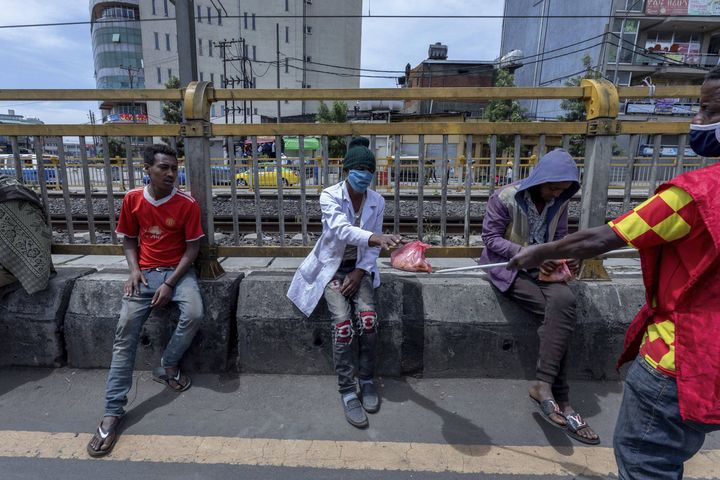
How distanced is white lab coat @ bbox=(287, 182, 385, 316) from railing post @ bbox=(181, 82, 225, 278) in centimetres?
71

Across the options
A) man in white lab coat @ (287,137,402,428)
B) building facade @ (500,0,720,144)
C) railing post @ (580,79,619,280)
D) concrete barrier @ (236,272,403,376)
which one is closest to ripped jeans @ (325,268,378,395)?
man in white lab coat @ (287,137,402,428)

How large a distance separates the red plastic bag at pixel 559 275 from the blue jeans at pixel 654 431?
1.26 m

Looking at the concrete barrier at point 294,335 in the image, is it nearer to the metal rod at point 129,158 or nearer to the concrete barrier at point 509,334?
the concrete barrier at point 509,334

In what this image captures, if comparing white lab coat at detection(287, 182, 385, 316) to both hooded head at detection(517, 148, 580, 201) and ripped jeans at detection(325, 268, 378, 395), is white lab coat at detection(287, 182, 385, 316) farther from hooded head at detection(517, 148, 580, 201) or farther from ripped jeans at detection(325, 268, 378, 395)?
hooded head at detection(517, 148, 580, 201)

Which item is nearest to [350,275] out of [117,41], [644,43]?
[644,43]

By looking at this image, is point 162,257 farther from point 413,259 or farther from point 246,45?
point 246,45

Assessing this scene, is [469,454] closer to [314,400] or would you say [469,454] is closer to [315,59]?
[314,400]

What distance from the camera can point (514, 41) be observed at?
40.7 metres

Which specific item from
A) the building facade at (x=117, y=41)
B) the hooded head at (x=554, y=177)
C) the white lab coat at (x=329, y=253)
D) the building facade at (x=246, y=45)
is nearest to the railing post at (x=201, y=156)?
the white lab coat at (x=329, y=253)

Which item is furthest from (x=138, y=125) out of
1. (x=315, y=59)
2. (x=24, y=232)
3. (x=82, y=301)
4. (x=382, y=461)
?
(x=315, y=59)

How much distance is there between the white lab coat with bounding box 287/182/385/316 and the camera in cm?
287

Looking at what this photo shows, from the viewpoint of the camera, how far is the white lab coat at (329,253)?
2871 mm

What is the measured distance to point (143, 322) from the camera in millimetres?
2850

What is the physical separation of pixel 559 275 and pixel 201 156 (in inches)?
102
